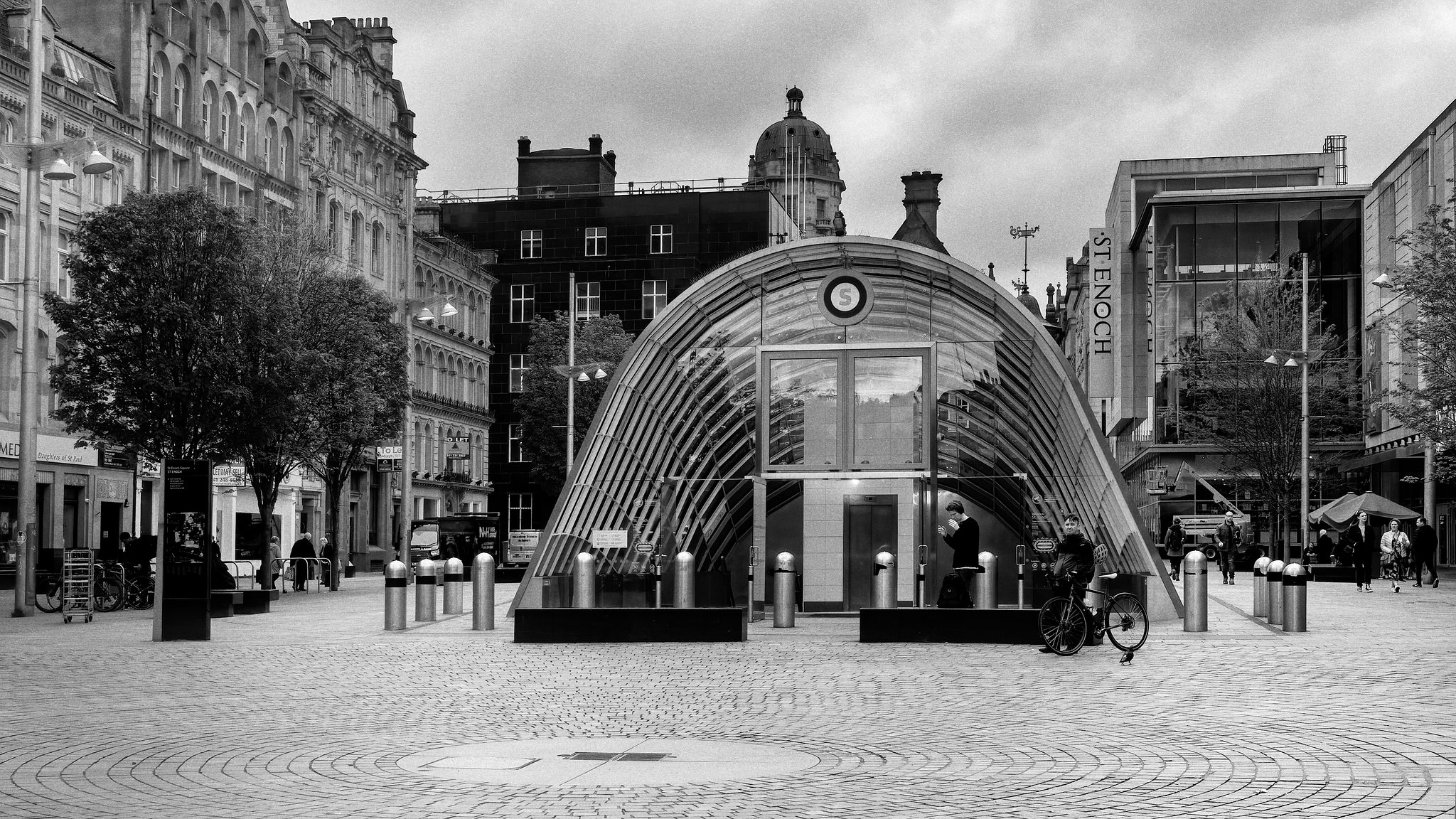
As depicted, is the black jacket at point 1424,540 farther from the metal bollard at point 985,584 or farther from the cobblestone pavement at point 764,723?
the cobblestone pavement at point 764,723

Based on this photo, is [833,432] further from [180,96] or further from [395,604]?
[180,96]

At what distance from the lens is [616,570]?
33.0 metres

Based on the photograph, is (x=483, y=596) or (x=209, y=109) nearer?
(x=483, y=596)

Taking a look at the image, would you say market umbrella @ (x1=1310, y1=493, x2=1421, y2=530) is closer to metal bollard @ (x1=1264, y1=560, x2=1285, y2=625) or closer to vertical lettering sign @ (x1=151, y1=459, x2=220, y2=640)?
metal bollard @ (x1=1264, y1=560, x2=1285, y2=625)

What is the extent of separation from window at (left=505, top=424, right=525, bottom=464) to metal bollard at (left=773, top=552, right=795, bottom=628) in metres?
70.9

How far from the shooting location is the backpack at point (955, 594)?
24281 millimetres

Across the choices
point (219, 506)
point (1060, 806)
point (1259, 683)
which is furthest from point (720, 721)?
point (219, 506)

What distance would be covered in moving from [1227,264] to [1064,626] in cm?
5676

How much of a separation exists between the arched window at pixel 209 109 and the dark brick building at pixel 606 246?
1614 inches

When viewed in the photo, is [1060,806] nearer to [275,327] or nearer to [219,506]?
[275,327]

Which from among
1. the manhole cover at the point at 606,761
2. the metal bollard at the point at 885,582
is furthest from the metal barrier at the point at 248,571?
the manhole cover at the point at 606,761

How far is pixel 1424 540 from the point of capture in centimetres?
4425

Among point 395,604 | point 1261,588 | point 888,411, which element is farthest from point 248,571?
point 1261,588

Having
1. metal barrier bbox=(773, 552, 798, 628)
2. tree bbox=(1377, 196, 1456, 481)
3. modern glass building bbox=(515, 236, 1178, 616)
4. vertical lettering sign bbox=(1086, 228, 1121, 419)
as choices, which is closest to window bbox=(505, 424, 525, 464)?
vertical lettering sign bbox=(1086, 228, 1121, 419)
